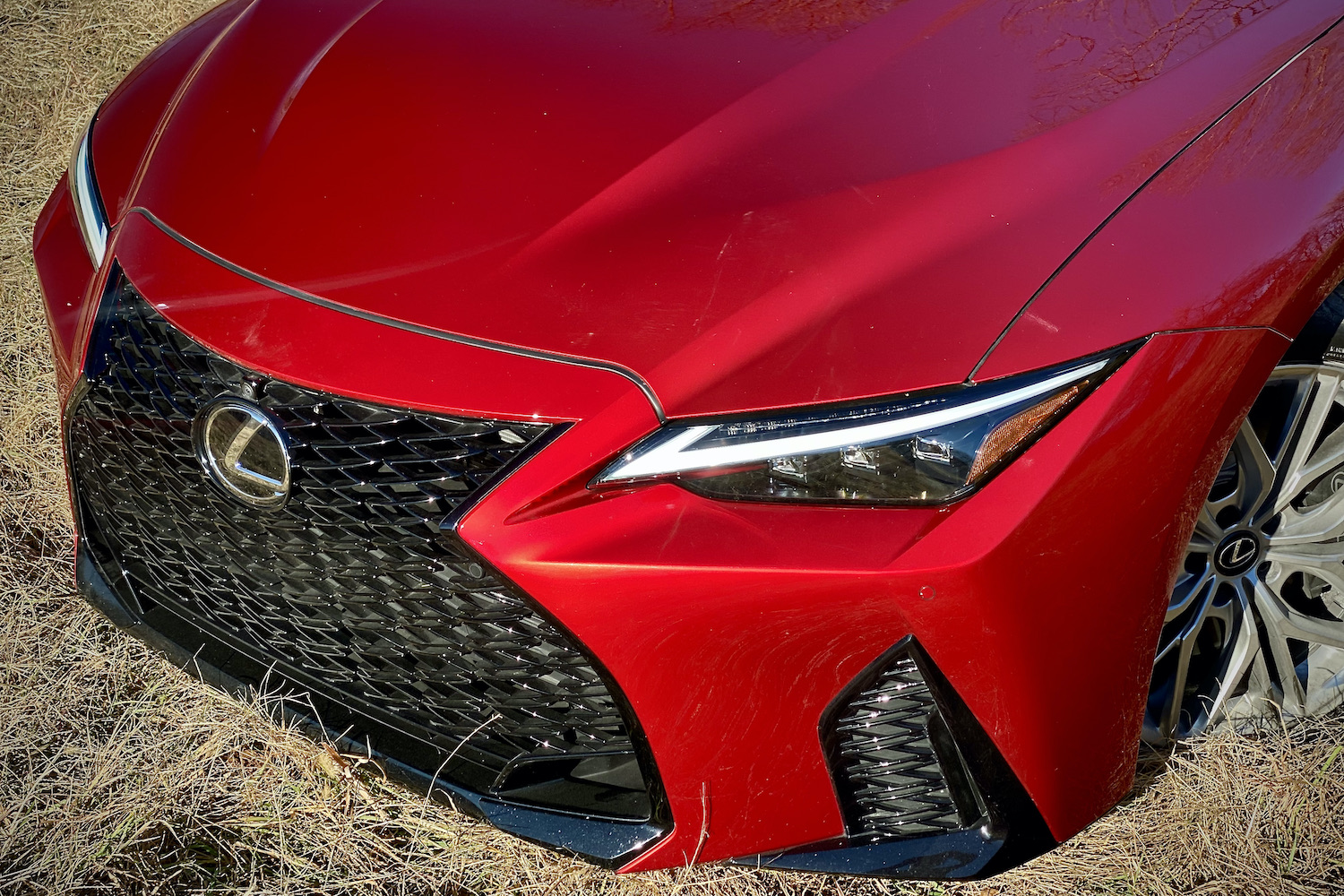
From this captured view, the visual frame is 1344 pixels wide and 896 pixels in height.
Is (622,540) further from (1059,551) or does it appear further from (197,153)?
(197,153)

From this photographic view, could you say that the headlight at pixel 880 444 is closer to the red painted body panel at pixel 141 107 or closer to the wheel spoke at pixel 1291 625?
the wheel spoke at pixel 1291 625

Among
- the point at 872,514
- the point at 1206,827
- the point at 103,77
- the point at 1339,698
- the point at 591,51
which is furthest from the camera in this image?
the point at 103,77

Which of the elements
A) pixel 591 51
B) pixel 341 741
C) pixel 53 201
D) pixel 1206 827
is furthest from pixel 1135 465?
pixel 53 201

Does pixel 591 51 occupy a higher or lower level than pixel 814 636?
higher

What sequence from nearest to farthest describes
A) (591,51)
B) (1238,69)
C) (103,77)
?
1. (1238,69)
2. (591,51)
3. (103,77)

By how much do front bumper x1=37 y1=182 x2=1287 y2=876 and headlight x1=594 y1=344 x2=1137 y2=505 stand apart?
0.9 inches

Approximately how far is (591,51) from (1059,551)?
39.4 inches

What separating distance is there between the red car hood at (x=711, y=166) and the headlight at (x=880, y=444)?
0.04 meters

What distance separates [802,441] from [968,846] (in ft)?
2.07

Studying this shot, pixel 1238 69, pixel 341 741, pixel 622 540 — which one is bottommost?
pixel 341 741

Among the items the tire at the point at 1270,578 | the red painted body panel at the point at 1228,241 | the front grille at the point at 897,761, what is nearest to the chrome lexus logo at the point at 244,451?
the front grille at the point at 897,761

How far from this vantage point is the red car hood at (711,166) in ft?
4.38

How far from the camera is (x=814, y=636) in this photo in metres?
1.32

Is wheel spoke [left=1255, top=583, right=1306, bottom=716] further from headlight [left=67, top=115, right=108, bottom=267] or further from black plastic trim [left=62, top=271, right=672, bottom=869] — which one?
headlight [left=67, top=115, right=108, bottom=267]
